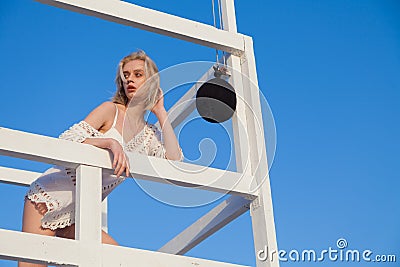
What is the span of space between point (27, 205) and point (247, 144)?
75 cm

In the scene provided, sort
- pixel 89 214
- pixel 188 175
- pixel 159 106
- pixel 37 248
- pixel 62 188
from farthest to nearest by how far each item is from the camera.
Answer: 1. pixel 159 106
2. pixel 62 188
3. pixel 188 175
4. pixel 89 214
5. pixel 37 248

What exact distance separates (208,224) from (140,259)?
548mm

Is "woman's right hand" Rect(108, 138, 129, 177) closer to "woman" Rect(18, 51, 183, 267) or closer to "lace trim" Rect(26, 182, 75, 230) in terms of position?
"woman" Rect(18, 51, 183, 267)

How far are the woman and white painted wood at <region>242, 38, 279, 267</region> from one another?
0.27 m

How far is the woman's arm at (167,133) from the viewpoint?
2.32 metres

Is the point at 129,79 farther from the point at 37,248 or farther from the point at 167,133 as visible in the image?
the point at 37,248

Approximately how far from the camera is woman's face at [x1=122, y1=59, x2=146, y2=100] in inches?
97.0

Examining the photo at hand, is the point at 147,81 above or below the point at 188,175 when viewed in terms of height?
above

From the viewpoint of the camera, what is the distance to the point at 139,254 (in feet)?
6.01

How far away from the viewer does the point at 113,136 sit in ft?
7.61

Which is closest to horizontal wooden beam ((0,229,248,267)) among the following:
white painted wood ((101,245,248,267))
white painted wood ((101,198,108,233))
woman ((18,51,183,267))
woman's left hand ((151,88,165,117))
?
white painted wood ((101,245,248,267))

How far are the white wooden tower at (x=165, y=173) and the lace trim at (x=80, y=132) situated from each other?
0.66 feet

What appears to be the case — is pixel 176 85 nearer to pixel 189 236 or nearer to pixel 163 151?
pixel 163 151

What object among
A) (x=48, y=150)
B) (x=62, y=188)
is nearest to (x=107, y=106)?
(x=62, y=188)
